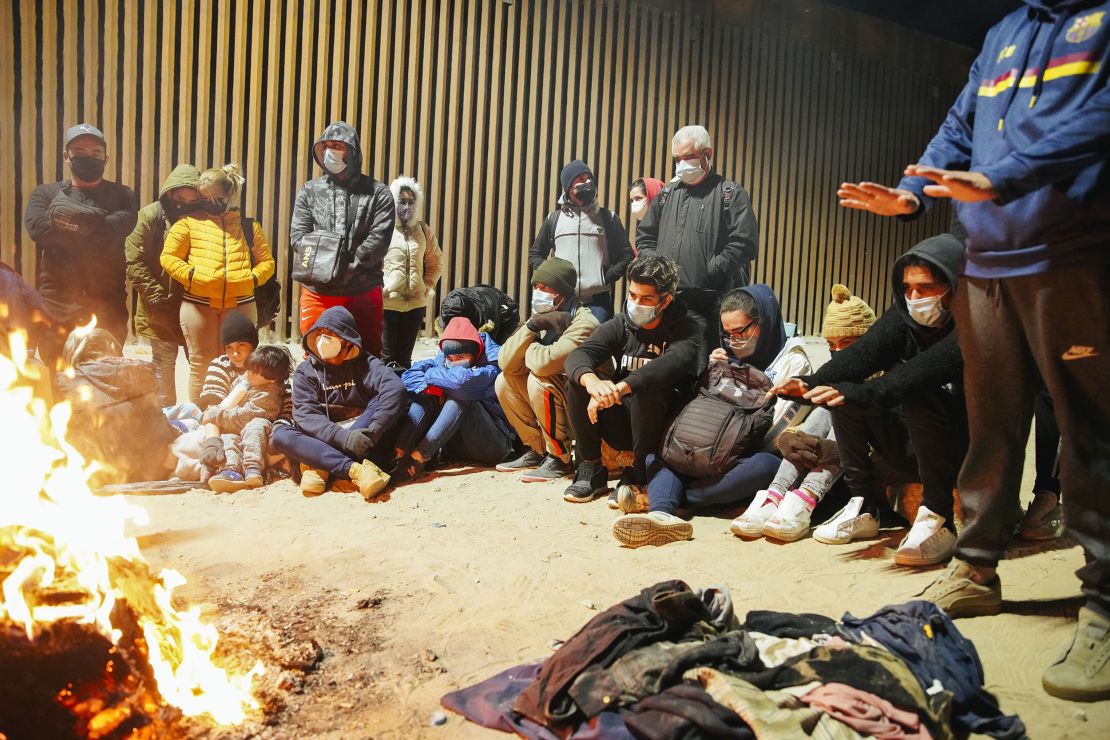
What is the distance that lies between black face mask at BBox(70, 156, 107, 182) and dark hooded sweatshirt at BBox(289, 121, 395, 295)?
1361mm

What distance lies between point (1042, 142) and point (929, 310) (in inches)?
53.4

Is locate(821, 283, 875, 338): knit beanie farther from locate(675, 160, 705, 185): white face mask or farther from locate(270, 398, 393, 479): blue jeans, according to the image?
locate(270, 398, 393, 479): blue jeans

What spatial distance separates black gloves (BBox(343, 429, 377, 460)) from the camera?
5273 mm

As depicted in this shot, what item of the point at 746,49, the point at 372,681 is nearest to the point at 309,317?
the point at 372,681

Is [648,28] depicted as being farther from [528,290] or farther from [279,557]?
[279,557]

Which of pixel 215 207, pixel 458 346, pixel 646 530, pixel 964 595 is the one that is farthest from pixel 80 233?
pixel 964 595

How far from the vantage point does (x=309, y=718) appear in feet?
8.64

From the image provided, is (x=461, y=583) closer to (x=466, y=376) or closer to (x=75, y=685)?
(x=75, y=685)

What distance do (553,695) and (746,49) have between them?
421 inches

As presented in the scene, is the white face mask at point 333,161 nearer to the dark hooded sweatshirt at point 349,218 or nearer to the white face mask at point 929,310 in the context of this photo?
the dark hooded sweatshirt at point 349,218

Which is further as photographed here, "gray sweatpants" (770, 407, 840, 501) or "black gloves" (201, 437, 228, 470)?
"black gloves" (201, 437, 228, 470)

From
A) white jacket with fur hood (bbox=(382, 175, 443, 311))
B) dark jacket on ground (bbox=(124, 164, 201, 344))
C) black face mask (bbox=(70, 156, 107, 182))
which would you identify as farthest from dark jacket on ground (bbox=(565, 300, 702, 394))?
black face mask (bbox=(70, 156, 107, 182))

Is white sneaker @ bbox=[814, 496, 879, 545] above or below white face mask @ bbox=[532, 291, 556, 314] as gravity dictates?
below

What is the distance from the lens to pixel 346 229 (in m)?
6.02
